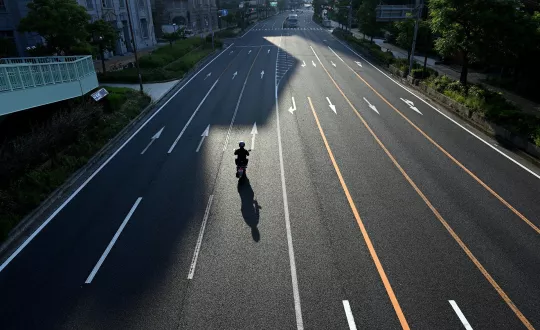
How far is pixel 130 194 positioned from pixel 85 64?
11.3 m

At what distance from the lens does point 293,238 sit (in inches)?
429

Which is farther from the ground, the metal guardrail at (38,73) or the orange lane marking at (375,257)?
the metal guardrail at (38,73)

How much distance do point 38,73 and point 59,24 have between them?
43.1 ft

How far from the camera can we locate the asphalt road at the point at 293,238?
8.27m

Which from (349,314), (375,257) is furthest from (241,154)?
(349,314)

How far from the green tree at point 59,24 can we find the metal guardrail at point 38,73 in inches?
262

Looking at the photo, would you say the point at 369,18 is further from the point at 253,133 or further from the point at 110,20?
the point at 253,133

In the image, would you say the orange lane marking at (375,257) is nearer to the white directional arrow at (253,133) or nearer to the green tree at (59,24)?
the white directional arrow at (253,133)

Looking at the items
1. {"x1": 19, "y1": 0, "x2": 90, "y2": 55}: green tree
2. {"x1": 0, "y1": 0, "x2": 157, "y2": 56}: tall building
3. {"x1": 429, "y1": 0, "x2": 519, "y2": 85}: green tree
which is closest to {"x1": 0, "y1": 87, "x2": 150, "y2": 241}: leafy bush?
{"x1": 19, "y1": 0, "x2": 90, "y2": 55}: green tree

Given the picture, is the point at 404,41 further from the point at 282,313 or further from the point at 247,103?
the point at 282,313

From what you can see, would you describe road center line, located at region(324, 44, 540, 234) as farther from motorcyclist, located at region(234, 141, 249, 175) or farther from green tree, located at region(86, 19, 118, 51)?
green tree, located at region(86, 19, 118, 51)

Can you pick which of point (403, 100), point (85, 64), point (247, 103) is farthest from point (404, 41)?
point (85, 64)

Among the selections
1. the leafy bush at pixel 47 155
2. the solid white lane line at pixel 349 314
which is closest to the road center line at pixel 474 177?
the solid white lane line at pixel 349 314

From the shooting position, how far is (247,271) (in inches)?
375
